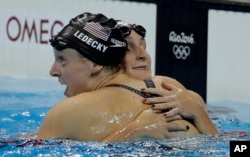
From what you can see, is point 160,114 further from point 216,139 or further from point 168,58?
point 168,58

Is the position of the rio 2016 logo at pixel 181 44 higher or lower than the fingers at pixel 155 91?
higher

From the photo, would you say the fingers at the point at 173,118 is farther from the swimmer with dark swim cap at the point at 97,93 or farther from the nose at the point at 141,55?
the nose at the point at 141,55

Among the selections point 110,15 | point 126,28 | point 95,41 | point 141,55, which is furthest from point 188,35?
point 95,41

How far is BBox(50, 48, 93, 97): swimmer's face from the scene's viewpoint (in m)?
2.71

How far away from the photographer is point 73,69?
8.87ft

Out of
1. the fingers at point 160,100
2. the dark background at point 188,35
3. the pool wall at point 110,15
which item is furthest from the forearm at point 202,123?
the dark background at point 188,35

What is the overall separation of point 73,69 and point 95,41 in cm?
16

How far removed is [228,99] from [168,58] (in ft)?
3.24

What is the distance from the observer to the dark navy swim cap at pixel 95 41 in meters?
2.72

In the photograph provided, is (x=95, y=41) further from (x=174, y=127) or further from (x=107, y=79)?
(x=174, y=127)

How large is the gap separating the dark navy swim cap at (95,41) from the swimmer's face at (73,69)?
3 cm

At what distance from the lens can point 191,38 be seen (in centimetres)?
691

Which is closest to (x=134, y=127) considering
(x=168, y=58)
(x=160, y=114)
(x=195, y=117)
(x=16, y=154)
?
(x=160, y=114)

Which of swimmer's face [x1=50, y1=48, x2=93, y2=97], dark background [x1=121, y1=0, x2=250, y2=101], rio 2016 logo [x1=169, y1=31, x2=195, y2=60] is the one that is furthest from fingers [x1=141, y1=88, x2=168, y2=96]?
rio 2016 logo [x1=169, y1=31, x2=195, y2=60]
